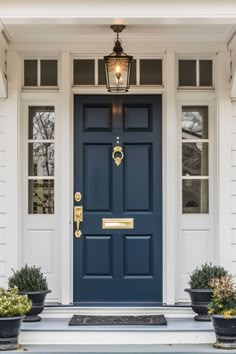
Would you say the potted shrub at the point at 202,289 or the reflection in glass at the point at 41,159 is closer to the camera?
the potted shrub at the point at 202,289

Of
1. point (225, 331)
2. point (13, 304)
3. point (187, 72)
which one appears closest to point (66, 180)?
point (13, 304)

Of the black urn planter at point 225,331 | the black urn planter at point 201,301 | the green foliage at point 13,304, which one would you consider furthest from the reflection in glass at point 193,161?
the green foliage at point 13,304

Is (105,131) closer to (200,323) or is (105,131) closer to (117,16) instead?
(117,16)

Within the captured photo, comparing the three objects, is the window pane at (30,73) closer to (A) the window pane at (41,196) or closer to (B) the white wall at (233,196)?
(A) the window pane at (41,196)

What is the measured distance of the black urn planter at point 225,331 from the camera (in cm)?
627

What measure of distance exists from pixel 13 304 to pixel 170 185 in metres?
1.93

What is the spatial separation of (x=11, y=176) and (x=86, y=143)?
794 millimetres

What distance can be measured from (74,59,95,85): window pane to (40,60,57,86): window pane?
21cm

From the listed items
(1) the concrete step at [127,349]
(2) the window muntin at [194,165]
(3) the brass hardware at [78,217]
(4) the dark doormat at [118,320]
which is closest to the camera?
(1) the concrete step at [127,349]

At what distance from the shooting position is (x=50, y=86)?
745 centimetres

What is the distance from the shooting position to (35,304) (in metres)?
6.86

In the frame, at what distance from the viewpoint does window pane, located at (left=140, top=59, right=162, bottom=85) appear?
7.43 meters

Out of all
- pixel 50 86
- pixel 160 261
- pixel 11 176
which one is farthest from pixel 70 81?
pixel 160 261

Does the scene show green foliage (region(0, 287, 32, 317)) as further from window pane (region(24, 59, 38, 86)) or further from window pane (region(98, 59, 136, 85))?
window pane (region(98, 59, 136, 85))
